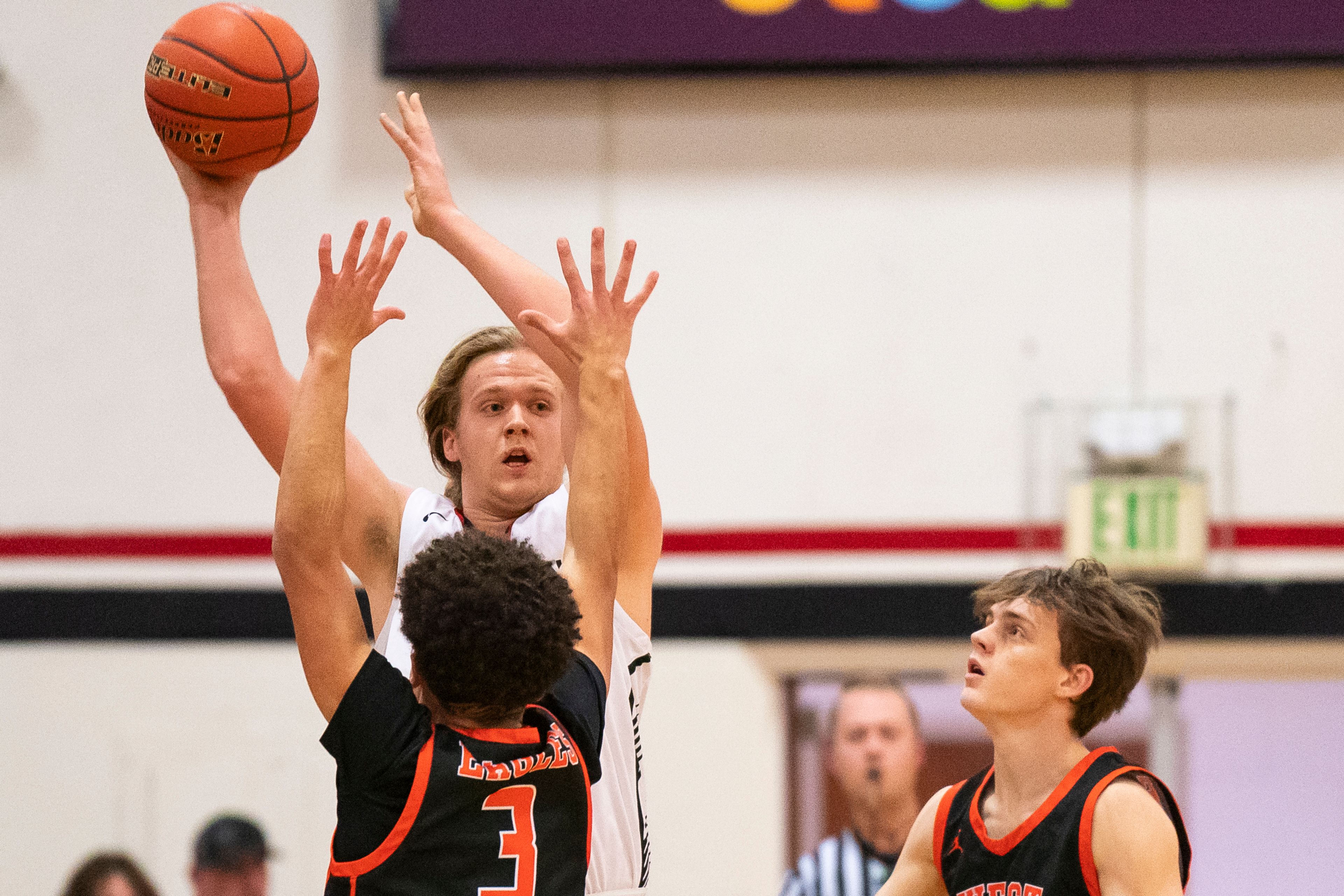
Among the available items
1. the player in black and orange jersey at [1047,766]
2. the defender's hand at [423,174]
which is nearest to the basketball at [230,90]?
the defender's hand at [423,174]

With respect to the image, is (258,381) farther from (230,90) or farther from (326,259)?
(230,90)

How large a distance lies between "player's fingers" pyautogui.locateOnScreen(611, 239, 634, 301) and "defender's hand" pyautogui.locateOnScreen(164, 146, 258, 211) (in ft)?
2.73

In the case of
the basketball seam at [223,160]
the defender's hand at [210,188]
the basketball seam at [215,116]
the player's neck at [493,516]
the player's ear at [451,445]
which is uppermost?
the basketball seam at [215,116]

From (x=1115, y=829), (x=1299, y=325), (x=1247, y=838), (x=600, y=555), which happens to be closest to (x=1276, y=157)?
(x=1299, y=325)

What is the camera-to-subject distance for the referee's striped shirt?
5754mm

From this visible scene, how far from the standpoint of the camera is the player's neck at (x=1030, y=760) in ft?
9.00

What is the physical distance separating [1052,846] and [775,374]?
3.83m

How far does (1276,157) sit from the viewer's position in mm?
6254

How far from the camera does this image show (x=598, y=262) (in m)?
2.32

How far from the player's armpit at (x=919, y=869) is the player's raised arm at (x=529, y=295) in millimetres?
725

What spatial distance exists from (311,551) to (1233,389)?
511 cm

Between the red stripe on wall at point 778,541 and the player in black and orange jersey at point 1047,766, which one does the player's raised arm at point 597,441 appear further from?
the red stripe on wall at point 778,541

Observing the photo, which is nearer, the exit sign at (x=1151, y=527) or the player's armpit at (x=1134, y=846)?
the player's armpit at (x=1134, y=846)

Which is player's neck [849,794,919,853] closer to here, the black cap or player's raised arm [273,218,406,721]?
the black cap
